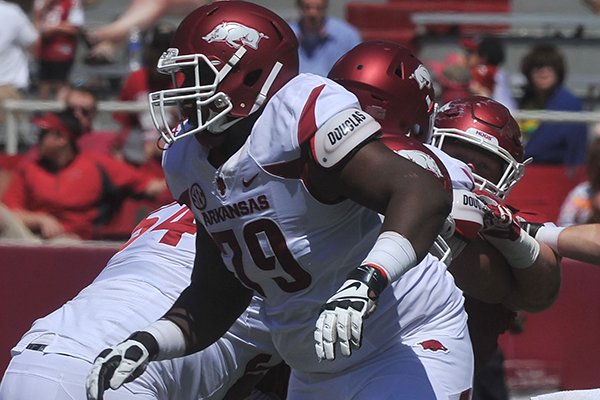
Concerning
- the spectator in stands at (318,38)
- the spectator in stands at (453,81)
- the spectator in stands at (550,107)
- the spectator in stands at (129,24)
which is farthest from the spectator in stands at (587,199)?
the spectator in stands at (129,24)

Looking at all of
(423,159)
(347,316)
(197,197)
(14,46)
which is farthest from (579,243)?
(14,46)

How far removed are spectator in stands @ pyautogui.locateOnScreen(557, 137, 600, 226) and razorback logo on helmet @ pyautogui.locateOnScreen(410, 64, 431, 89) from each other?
9.24 ft

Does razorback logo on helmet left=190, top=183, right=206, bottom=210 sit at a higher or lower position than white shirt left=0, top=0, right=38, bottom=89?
higher

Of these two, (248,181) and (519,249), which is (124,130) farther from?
(248,181)

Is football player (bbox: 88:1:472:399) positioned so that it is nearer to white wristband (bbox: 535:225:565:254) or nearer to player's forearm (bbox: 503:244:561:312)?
player's forearm (bbox: 503:244:561:312)

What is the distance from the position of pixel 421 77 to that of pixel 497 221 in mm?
547

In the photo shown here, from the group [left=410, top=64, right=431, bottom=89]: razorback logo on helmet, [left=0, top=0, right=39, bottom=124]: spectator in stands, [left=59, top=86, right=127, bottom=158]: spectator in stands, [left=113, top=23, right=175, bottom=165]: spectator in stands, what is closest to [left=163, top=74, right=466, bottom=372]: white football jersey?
[left=410, top=64, right=431, bottom=89]: razorback logo on helmet

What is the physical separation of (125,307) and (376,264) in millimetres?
1521

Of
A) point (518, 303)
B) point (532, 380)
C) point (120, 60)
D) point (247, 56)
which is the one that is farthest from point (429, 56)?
point (247, 56)

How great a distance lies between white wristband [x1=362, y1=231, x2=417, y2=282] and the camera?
9.68ft

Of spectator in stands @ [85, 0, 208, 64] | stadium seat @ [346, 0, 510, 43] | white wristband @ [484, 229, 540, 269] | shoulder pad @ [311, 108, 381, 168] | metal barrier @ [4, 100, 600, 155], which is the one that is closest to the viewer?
shoulder pad @ [311, 108, 381, 168]

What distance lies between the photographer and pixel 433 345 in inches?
140

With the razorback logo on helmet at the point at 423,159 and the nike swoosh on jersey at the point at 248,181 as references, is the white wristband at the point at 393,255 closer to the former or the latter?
the razorback logo on helmet at the point at 423,159

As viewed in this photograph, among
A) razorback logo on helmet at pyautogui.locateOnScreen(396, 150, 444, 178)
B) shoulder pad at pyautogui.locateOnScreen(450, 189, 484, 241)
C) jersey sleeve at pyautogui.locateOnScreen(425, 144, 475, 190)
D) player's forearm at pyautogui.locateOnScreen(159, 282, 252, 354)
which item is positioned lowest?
player's forearm at pyautogui.locateOnScreen(159, 282, 252, 354)
